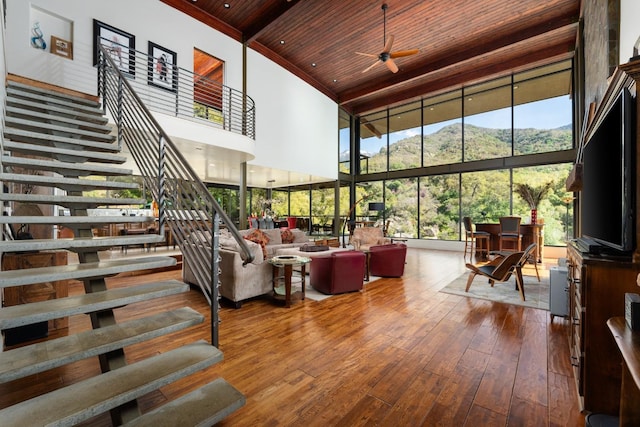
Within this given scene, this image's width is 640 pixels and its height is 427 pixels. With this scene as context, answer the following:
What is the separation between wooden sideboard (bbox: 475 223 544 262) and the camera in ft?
22.8

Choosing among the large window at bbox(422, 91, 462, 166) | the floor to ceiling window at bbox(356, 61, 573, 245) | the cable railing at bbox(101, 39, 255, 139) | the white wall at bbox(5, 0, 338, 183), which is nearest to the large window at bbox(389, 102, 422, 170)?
the floor to ceiling window at bbox(356, 61, 573, 245)

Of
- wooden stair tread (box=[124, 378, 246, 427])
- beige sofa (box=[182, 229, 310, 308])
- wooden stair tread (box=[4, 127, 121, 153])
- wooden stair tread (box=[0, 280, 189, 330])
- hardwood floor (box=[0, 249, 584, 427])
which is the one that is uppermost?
wooden stair tread (box=[4, 127, 121, 153])

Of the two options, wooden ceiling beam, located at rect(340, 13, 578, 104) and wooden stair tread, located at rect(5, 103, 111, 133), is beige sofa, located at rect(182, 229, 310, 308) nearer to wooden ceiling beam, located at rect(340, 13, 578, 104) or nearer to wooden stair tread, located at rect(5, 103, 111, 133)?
wooden stair tread, located at rect(5, 103, 111, 133)

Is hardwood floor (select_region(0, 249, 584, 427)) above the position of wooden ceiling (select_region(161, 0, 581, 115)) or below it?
below

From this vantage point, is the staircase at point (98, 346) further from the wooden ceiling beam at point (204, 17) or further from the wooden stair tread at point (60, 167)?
the wooden ceiling beam at point (204, 17)

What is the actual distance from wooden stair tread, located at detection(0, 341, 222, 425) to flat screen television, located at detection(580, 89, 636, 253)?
260 cm

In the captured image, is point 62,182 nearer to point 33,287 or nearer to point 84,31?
point 33,287

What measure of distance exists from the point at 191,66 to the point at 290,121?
3333 millimetres

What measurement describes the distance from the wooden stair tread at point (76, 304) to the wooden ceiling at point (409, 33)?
677cm

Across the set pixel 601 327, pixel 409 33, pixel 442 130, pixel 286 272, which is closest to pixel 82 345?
pixel 286 272

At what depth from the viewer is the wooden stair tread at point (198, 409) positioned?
1.48m

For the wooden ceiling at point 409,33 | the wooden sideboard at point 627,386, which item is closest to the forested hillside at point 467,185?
the wooden ceiling at point 409,33

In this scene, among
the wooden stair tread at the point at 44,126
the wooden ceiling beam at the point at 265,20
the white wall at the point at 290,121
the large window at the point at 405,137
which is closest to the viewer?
the wooden stair tread at the point at 44,126

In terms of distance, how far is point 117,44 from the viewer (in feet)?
16.6
